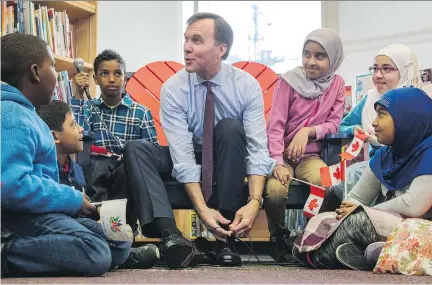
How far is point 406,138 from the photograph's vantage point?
2090 mm

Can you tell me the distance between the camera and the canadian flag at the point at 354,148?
228 cm

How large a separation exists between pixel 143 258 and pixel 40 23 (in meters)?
1.66

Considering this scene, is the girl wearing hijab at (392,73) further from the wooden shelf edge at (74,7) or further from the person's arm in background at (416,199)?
the wooden shelf edge at (74,7)

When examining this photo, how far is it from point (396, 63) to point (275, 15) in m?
2.32

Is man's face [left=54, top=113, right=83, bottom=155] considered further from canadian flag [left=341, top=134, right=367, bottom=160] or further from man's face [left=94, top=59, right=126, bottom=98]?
canadian flag [left=341, top=134, right=367, bottom=160]

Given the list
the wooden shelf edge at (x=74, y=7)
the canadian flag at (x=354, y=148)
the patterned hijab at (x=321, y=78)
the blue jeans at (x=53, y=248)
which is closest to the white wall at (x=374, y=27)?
the patterned hijab at (x=321, y=78)

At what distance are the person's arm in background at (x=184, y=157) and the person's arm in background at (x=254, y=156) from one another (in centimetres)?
7

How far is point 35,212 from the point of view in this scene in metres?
1.64

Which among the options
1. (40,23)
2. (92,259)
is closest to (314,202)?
(92,259)

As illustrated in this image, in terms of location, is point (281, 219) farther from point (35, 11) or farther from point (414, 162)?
point (35, 11)

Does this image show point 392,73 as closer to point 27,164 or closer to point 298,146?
point 298,146

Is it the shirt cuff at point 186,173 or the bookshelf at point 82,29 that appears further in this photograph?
the bookshelf at point 82,29

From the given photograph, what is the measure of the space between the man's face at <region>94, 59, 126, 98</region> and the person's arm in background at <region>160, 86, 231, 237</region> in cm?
58

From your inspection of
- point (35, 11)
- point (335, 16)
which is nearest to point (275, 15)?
point (335, 16)
